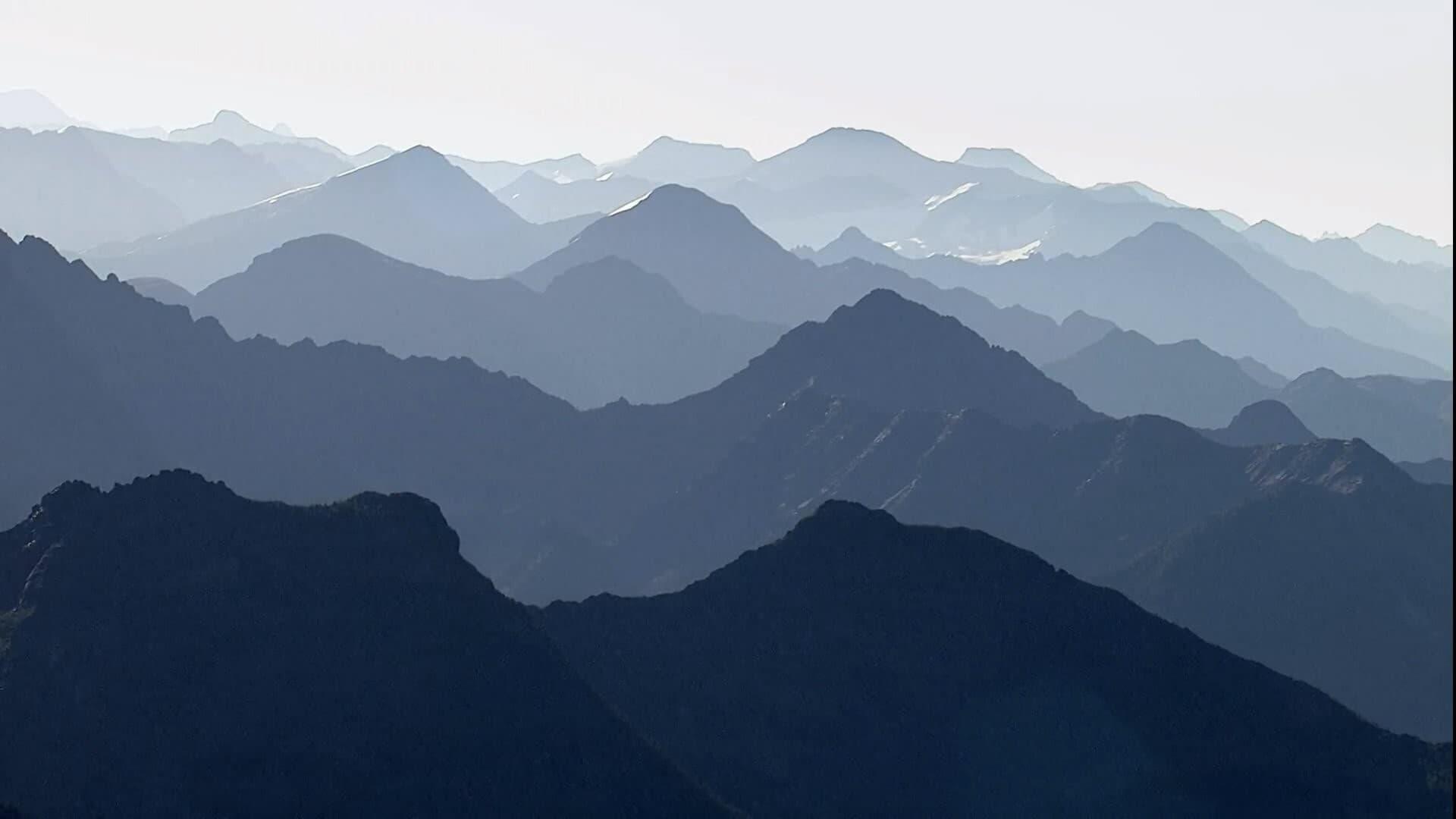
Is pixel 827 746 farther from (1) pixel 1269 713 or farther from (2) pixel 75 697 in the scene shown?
(2) pixel 75 697

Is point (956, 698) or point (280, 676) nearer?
point (280, 676)

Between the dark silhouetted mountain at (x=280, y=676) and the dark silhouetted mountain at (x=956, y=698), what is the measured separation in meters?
15.9

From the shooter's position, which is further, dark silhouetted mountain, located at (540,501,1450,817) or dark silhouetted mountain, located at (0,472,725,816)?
dark silhouetted mountain, located at (540,501,1450,817)

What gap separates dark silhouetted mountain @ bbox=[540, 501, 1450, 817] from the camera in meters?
132

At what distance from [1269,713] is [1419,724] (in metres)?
59.2

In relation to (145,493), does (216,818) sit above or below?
below

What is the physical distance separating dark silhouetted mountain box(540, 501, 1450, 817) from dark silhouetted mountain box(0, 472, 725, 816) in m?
15.9

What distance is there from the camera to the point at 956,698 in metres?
138

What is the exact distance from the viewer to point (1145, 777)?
133 m

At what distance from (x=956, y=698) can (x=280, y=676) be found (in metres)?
51.4

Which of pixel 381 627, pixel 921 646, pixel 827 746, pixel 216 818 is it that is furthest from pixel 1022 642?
pixel 216 818

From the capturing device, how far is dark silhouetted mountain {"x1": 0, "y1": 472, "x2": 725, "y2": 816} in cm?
10900

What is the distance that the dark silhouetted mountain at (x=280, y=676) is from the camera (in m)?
109

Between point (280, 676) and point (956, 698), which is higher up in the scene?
point (280, 676)
